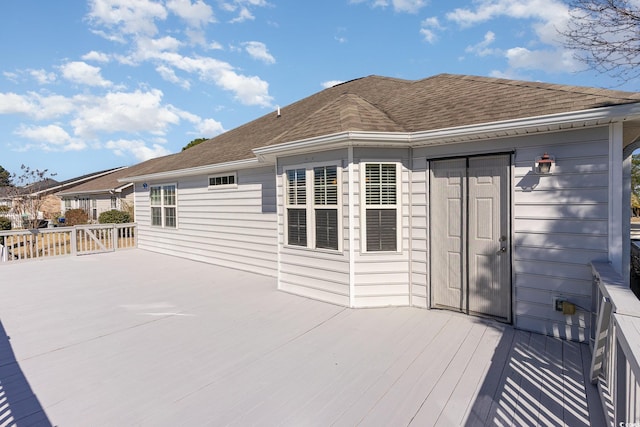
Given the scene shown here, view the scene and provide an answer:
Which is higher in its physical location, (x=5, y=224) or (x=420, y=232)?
(x=420, y=232)

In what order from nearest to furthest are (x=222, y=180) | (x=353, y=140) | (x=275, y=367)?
(x=275, y=367) → (x=353, y=140) → (x=222, y=180)

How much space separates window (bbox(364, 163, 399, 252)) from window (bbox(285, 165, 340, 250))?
440mm

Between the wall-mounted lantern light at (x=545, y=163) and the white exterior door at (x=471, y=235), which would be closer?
the wall-mounted lantern light at (x=545, y=163)

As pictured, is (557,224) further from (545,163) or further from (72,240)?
(72,240)

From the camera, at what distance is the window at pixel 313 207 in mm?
4855

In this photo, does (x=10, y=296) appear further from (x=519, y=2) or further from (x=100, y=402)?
(x=519, y=2)

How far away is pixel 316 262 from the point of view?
16.9 ft

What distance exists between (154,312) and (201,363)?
1997 mm

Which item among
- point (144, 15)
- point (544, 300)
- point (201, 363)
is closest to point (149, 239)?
point (144, 15)

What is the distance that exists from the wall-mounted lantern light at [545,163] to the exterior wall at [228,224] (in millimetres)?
4451

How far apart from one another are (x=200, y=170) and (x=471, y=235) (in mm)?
6323

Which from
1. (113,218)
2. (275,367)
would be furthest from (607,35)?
(113,218)

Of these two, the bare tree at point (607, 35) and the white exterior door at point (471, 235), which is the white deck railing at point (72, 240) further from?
the bare tree at point (607, 35)

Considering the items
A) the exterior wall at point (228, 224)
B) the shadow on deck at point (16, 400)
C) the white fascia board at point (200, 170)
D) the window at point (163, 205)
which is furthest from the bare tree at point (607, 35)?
the window at point (163, 205)
